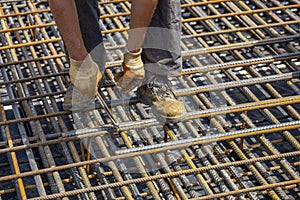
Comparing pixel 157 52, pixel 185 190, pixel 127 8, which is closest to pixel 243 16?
pixel 127 8

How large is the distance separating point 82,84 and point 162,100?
1.49 feet

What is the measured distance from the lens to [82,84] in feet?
11.5

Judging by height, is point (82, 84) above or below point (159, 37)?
below

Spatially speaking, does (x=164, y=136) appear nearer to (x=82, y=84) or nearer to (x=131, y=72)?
(x=131, y=72)

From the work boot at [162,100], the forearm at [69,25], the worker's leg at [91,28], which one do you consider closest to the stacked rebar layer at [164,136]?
the work boot at [162,100]

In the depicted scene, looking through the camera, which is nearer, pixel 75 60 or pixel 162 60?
pixel 75 60

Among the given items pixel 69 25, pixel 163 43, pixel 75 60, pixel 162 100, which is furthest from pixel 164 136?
pixel 69 25

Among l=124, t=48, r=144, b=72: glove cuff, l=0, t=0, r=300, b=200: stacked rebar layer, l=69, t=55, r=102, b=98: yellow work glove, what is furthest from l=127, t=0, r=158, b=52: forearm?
l=0, t=0, r=300, b=200: stacked rebar layer

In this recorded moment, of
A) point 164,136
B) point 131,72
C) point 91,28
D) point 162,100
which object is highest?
point 91,28

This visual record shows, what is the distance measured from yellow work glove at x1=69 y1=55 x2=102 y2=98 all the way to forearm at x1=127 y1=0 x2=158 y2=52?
221 mm

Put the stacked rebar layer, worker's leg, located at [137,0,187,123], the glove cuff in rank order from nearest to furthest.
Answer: the stacked rebar layer, the glove cuff, worker's leg, located at [137,0,187,123]

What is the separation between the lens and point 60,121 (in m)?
3.71

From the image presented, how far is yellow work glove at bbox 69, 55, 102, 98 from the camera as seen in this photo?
11.2ft

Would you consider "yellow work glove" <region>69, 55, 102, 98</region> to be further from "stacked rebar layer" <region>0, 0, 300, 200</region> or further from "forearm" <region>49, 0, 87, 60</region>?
"stacked rebar layer" <region>0, 0, 300, 200</region>
